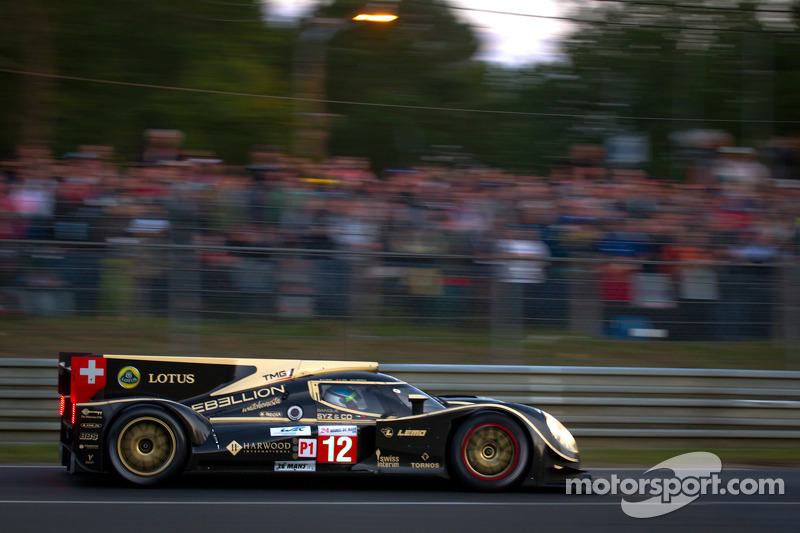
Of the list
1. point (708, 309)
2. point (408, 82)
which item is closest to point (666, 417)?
point (708, 309)

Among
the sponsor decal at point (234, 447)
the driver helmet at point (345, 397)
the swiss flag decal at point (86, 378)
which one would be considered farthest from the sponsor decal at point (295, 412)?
the swiss flag decal at point (86, 378)

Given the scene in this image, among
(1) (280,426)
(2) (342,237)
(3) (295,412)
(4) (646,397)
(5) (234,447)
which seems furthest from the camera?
(2) (342,237)

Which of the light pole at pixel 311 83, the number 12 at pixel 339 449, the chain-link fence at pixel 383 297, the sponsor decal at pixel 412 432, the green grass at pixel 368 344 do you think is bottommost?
the number 12 at pixel 339 449

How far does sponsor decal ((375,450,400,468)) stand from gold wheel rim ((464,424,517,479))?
537 millimetres

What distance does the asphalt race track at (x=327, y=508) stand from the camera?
5.48 meters

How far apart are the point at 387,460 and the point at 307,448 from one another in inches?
23.8

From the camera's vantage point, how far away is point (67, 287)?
8.62 meters

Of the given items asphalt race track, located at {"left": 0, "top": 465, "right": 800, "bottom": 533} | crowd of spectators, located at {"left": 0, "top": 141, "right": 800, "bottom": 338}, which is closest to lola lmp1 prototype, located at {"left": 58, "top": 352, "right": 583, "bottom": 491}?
asphalt race track, located at {"left": 0, "top": 465, "right": 800, "bottom": 533}

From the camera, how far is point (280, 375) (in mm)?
7090

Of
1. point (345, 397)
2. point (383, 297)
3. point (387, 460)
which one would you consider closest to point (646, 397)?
point (383, 297)

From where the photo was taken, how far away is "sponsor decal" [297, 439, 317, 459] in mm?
6609

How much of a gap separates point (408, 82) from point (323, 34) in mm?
4651

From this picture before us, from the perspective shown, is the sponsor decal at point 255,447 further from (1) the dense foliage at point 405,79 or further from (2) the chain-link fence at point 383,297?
(1) the dense foliage at point 405,79

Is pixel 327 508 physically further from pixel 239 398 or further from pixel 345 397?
pixel 239 398
